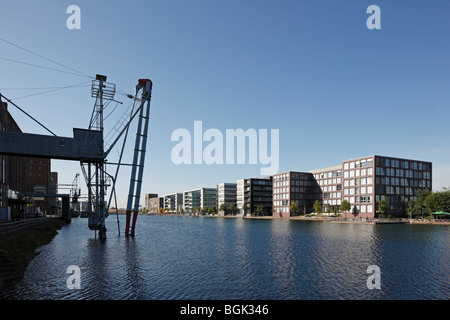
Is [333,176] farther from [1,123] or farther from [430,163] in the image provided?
[1,123]

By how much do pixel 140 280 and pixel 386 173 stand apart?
146 m

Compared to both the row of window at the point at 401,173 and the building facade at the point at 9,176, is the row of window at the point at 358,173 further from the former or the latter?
the building facade at the point at 9,176

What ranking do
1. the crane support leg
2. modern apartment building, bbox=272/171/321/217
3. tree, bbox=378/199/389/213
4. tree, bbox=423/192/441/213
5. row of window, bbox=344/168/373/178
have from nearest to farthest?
the crane support leg → tree, bbox=423/192/441/213 → tree, bbox=378/199/389/213 → row of window, bbox=344/168/373/178 → modern apartment building, bbox=272/171/321/217

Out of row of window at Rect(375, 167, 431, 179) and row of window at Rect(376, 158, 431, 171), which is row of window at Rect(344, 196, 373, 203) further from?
row of window at Rect(376, 158, 431, 171)

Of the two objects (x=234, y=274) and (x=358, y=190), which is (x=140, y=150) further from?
(x=358, y=190)

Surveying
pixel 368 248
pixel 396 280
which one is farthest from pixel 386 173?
pixel 396 280

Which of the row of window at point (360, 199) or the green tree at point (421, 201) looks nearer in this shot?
the green tree at point (421, 201)

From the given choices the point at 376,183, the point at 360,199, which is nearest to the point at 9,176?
the point at 360,199

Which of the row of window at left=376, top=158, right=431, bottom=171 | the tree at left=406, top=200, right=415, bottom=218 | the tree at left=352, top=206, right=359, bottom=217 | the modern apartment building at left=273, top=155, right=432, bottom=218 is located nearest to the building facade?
the tree at left=352, top=206, right=359, bottom=217

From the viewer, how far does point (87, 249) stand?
44375 millimetres

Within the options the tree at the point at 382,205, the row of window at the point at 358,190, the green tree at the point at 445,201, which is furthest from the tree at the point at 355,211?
the green tree at the point at 445,201

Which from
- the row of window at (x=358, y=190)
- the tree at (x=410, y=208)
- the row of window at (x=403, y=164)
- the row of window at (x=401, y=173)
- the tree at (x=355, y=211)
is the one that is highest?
the row of window at (x=403, y=164)
